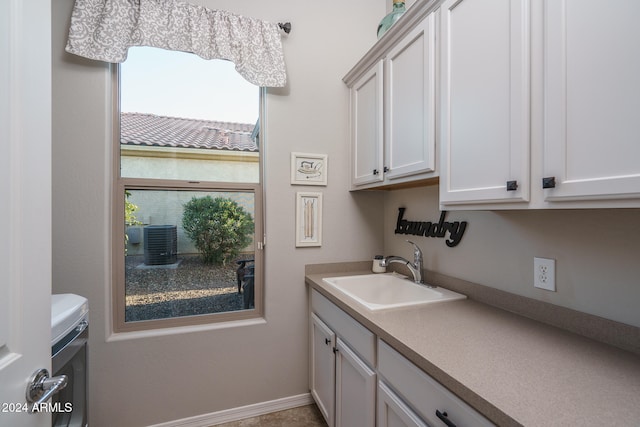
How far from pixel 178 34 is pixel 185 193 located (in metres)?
0.93

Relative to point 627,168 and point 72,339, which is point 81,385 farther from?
point 627,168

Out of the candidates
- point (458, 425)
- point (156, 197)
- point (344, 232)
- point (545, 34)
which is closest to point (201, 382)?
point (156, 197)

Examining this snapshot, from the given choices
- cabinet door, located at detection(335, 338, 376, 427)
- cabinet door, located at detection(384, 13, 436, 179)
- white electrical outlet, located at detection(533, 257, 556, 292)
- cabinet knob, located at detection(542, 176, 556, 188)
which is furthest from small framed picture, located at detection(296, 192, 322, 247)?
cabinet knob, located at detection(542, 176, 556, 188)

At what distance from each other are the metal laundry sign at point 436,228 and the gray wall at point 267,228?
0.84 feet

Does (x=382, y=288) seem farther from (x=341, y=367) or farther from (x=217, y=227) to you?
(x=217, y=227)

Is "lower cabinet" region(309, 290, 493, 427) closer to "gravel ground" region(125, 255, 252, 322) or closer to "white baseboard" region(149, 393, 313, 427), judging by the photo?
"white baseboard" region(149, 393, 313, 427)

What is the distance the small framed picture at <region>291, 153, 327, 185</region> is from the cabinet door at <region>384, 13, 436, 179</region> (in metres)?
0.56

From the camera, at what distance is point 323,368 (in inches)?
67.6

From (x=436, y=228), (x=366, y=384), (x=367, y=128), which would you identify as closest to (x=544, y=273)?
(x=436, y=228)

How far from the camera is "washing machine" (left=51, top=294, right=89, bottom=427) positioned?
1.01 metres

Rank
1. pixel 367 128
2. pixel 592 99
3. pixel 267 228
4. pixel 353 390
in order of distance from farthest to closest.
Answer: pixel 267 228 < pixel 367 128 < pixel 353 390 < pixel 592 99

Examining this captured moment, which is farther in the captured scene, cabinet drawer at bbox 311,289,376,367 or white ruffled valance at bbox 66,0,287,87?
white ruffled valance at bbox 66,0,287,87

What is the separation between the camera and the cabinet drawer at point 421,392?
72cm

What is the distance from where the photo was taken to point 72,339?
1.10 meters
